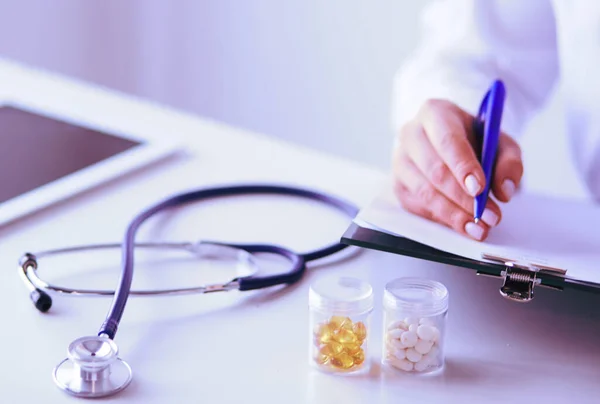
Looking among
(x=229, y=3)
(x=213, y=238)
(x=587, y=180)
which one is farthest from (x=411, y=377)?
(x=229, y=3)

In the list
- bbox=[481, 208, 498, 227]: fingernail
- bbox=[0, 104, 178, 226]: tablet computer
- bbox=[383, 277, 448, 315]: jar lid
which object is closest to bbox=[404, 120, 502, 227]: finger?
bbox=[481, 208, 498, 227]: fingernail

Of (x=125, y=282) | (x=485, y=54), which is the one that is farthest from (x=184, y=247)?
(x=485, y=54)

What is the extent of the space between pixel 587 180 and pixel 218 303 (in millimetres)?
594

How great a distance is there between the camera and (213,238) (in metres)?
0.79

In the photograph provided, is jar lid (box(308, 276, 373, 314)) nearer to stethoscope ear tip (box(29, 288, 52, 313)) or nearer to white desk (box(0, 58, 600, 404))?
white desk (box(0, 58, 600, 404))

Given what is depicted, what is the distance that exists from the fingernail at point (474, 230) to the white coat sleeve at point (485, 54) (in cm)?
34

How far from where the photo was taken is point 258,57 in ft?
7.30

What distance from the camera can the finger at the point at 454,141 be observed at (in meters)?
0.71

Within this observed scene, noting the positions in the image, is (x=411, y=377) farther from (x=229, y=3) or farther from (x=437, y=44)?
(x=229, y=3)

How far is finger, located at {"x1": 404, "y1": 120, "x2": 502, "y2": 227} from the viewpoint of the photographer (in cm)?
71

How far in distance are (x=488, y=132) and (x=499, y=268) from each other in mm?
181

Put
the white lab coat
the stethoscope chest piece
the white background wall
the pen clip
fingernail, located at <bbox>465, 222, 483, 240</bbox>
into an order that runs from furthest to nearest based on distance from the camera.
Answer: the white background wall < the white lab coat < the pen clip < fingernail, located at <bbox>465, 222, 483, 240</bbox> < the stethoscope chest piece

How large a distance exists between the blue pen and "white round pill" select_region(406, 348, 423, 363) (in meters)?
0.15

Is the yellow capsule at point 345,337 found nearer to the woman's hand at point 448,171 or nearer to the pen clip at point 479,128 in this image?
the woman's hand at point 448,171
